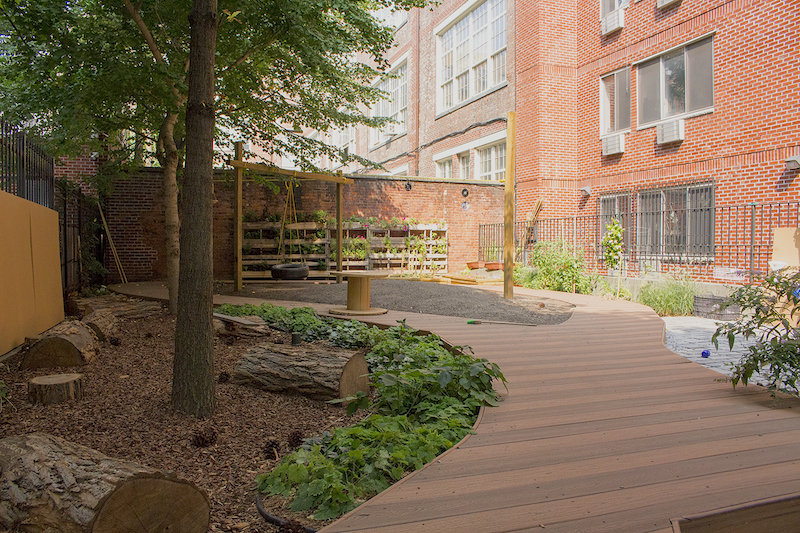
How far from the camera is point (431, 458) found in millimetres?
2670

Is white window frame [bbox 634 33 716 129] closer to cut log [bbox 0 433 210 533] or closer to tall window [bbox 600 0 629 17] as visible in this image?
tall window [bbox 600 0 629 17]

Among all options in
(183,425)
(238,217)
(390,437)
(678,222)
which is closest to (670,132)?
(678,222)

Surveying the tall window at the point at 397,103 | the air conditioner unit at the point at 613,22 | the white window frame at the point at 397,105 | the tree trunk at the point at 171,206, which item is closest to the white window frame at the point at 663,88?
the air conditioner unit at the point at 613,22

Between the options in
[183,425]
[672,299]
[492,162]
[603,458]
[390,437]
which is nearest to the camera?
[603,458]

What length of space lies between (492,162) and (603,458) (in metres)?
15.2

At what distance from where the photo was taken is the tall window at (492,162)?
1656 centimetres

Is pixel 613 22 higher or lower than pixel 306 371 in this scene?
higher

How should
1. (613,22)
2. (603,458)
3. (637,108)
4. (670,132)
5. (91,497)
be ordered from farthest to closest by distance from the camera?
(613,22)
(637,108)
(670,132)
(603,458)
(91,497)

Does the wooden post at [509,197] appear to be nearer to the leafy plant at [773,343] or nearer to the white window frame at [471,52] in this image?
the leafy plant at [773,343]

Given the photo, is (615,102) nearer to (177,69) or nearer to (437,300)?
(437,300)

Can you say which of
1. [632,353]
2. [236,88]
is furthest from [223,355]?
[632,353]

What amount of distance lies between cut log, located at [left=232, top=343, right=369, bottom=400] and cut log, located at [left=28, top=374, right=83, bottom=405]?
1.18 m

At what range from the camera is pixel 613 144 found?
13375 millimetres

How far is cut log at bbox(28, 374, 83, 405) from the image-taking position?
3738mm
